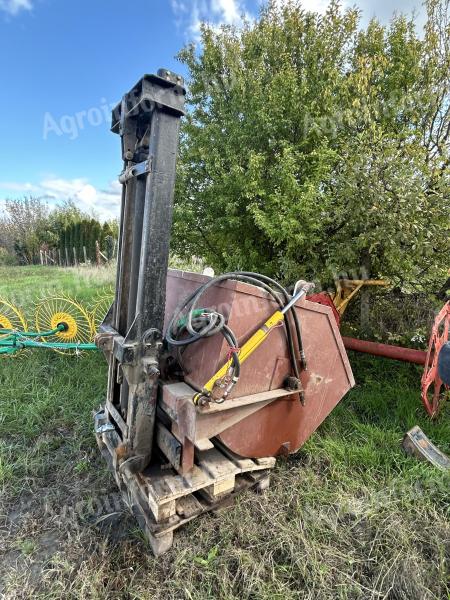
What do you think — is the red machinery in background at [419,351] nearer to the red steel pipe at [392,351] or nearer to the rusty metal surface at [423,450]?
the red steel pipe at [392,351]

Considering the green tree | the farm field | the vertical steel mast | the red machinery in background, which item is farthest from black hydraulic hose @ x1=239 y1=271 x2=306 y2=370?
the green tree

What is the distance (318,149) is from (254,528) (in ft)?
13.1

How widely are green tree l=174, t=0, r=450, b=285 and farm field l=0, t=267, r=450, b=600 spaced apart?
2.07 metres

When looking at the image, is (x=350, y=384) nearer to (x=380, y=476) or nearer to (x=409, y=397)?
(x=380, y=476)

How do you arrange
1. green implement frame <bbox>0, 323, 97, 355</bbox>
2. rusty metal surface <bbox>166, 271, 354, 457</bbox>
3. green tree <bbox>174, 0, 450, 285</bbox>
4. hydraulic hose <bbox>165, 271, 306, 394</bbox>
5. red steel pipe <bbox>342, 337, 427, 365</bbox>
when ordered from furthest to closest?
green implement frame <bbox>0, 323, 97, 355</bbox> < green tree <bbox>174, 0, 450, 285</bbox> < red steel pipe <bbox>342, 337, 427, 365</bbox> < rusty metal surface <bbox>166, 271, 354, 457</bbox> < hydraulic hose <bbox>165, 271, 306, 394</bbox>

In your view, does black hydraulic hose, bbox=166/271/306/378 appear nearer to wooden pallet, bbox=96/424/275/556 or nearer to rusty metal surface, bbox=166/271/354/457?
rusty metal surface, bbox=166/271/354/457

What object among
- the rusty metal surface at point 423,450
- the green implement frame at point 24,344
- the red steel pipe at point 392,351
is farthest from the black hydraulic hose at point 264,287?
the green implement frame at point 24,344

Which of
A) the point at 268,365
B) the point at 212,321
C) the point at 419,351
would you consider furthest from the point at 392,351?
the point at 212,321

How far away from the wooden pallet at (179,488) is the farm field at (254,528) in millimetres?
147

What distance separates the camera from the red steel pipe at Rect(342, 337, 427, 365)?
326cm

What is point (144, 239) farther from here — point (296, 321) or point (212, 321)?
point (296, 321)

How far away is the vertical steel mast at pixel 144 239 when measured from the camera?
1817mm

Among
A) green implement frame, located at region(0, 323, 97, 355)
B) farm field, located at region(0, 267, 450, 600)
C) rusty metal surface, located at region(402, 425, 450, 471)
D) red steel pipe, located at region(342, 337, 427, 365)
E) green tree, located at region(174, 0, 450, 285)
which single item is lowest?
farm field, located at region(0, 267, 450, 600)

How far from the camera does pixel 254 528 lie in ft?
6.71
